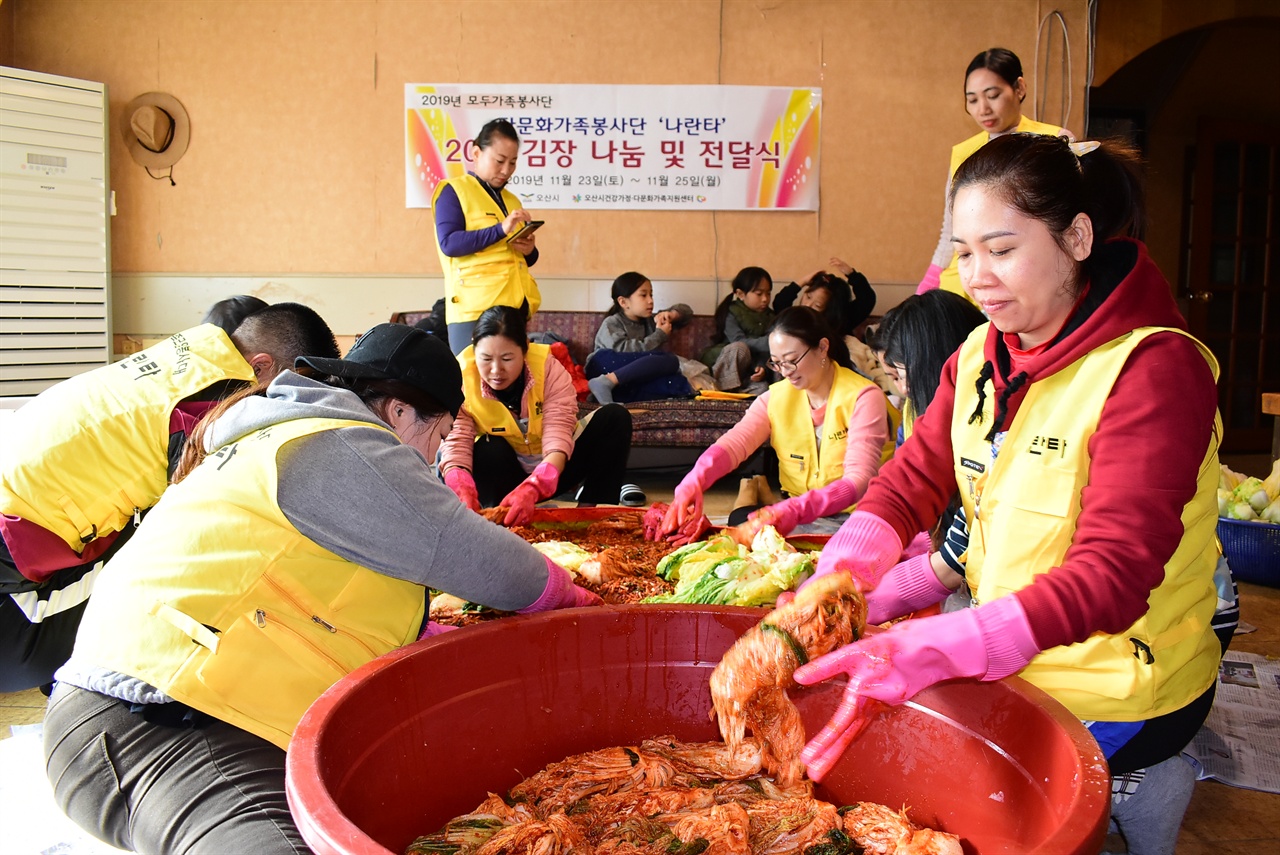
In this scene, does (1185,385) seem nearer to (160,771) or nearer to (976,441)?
(976,441)

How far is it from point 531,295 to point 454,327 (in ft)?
1.68

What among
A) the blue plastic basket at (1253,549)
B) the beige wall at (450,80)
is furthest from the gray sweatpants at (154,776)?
the beige wall at (450,80)

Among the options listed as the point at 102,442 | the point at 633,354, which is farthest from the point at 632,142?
the point at 102,442

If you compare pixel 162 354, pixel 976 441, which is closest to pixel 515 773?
pixel 976 441

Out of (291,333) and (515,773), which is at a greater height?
(291,333)

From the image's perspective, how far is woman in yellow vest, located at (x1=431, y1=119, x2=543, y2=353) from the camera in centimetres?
429

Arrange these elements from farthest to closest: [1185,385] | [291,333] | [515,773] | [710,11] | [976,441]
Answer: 1. [710,11]
2. [291,333]
3. [976,441]
4. [515,773]
5. [1185,385]

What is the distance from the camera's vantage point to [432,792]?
4.05 ft

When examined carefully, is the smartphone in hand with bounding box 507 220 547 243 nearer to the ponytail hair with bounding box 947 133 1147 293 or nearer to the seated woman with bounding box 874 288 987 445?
the seated woman with bounding box 874 288 987 445

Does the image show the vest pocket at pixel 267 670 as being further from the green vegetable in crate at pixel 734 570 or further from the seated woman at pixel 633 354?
the seated woman at pixel 633 354

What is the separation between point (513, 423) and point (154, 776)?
2461mm

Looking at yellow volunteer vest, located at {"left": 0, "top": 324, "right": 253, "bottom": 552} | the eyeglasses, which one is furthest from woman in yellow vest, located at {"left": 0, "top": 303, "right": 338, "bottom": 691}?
the eyeglasses

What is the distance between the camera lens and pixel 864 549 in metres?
1.46

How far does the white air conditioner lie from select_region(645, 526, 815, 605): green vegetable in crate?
19.4 ft
